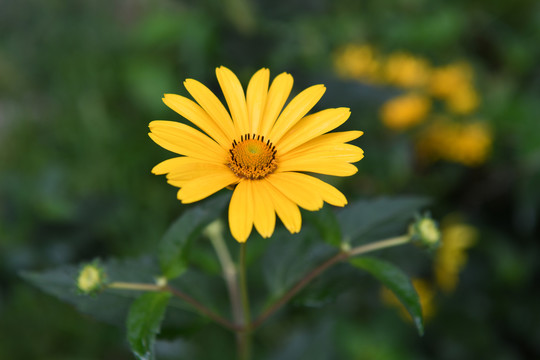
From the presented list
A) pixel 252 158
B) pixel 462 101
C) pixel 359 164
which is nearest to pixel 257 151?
pixel 252 158

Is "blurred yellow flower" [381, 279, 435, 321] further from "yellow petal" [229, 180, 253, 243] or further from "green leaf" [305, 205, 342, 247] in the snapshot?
"yellow petal" [229, 180, 253, 243]

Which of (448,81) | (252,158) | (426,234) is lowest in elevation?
(426,234)

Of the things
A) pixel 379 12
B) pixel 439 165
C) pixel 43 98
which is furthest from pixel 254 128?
pixel 43 98

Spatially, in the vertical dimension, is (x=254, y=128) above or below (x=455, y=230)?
below

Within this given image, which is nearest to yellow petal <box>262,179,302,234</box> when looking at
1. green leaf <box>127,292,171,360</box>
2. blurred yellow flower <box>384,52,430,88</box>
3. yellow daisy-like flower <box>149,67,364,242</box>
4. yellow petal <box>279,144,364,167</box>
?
yellow daisy-like flower <box>149,67,364,242</box>

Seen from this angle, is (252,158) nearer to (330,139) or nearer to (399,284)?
(330,139)

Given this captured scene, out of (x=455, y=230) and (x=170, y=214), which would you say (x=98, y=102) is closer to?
(x=170, y=214)

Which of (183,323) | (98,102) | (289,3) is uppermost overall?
(98,102)
